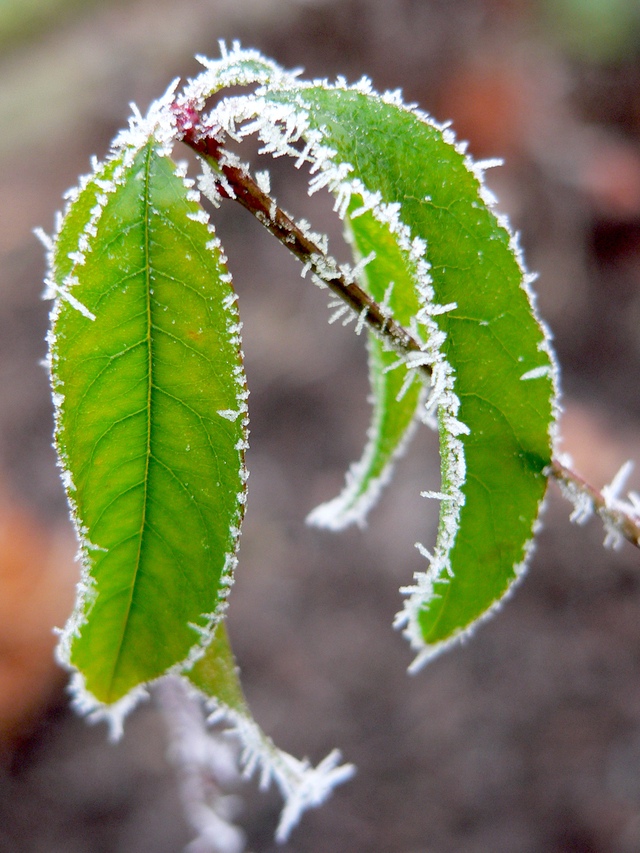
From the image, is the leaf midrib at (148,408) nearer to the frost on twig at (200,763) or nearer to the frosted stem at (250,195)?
the frosted stem at (250,195)

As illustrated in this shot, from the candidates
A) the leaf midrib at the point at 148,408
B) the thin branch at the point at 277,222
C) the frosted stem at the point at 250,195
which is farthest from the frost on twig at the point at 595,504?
the leaf midrib at the point at 148,408

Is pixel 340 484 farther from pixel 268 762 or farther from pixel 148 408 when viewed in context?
pixel 148 408

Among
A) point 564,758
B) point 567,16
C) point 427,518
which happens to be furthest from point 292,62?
point 564,758

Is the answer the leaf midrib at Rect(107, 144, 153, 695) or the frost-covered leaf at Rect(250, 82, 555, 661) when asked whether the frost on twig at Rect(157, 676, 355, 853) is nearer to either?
the leaf midrib at Rect(107, 144, 153, 695)

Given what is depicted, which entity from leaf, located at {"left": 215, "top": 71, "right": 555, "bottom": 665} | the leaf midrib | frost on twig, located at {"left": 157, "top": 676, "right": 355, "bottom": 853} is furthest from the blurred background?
leaf, located at {"left": 215, "top": 71, "right": 555, "bottom": 665}

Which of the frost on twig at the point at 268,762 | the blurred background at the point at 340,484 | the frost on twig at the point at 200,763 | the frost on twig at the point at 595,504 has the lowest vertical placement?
the frost on twig at the point at 268,762

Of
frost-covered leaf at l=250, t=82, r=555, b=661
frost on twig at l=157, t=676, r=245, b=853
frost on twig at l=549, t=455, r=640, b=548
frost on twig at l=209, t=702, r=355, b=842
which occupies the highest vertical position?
frost-covered leaf at l=250, t=82, r=555, b=661
